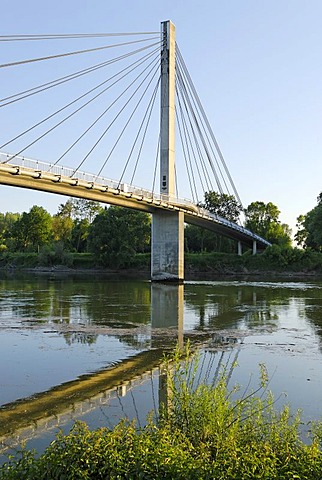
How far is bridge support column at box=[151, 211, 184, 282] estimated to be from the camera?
5562 centimetres

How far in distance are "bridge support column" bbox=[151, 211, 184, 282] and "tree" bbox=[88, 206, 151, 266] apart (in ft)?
91.8

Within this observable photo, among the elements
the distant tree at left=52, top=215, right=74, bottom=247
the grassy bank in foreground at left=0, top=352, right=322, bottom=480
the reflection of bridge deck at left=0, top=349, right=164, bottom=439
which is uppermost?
the distant tree at left=52, top=215, right=74, bottom=247

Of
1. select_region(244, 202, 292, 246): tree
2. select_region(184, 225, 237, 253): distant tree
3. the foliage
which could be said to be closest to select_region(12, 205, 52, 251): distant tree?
the foliage

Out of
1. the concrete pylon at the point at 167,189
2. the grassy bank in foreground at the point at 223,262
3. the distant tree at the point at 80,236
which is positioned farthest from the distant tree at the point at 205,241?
the concrete pylon at the point at 167,189

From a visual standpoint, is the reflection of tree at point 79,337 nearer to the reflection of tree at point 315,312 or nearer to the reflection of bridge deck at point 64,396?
the reflection of bridge deck at point 64,396

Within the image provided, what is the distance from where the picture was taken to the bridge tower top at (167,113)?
53.2 meters

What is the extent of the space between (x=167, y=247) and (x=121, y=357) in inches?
1718

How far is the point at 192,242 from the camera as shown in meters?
107

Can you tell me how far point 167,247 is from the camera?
2228 inches

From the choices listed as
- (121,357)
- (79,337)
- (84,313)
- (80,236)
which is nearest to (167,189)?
(84,313)

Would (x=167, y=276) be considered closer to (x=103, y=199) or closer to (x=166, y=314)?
(x=103, y=199)

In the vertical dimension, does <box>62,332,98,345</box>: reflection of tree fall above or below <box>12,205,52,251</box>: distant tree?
below

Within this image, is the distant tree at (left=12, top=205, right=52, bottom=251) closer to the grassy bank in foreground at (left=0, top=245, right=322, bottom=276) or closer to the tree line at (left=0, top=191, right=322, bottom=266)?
the tree line at (left=0, top=191, right=322, bottom=266)

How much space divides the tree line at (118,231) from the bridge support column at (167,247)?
27975mm
